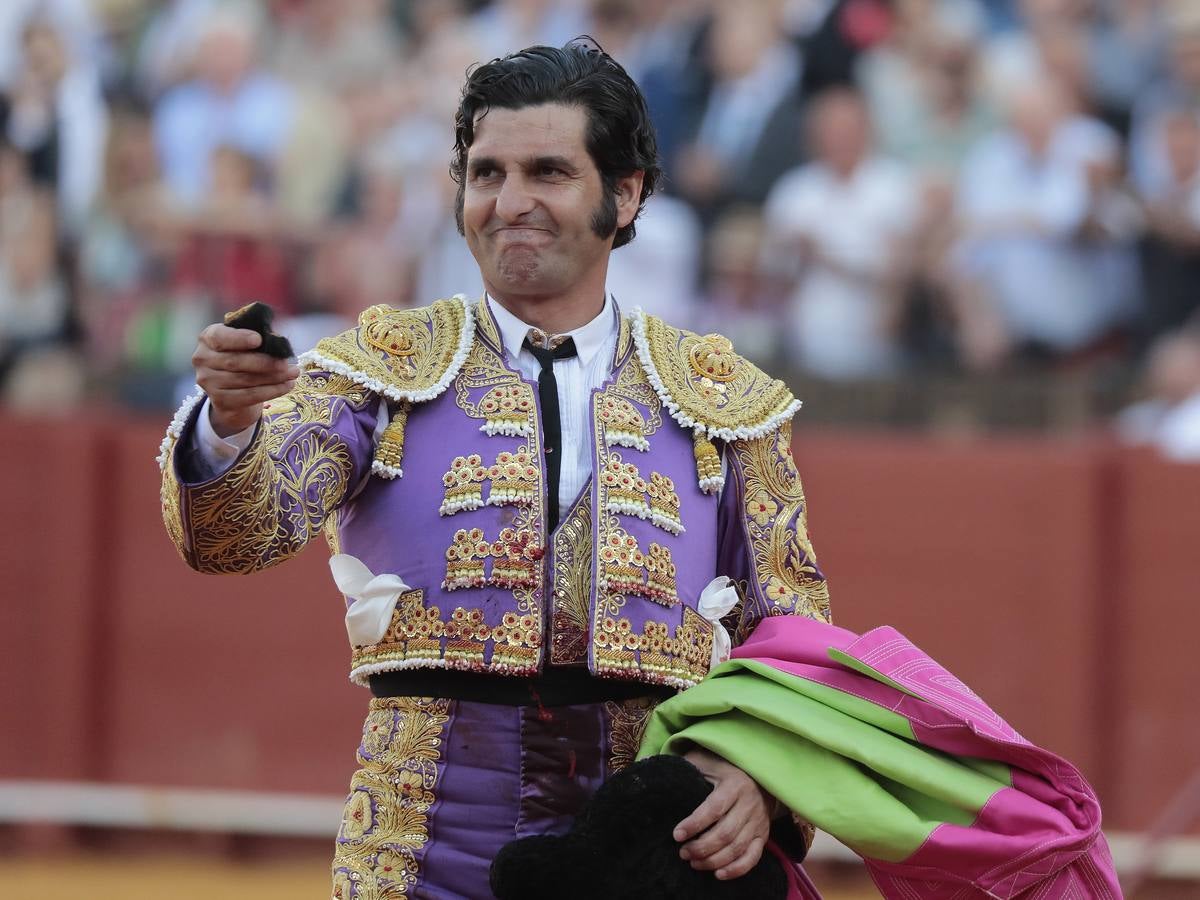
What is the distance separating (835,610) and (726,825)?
3.92 meters

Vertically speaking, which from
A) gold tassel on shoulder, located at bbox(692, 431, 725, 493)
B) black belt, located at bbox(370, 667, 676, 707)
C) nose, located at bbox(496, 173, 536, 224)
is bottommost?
black belt, located at bbox(370, 667, 676, 707)

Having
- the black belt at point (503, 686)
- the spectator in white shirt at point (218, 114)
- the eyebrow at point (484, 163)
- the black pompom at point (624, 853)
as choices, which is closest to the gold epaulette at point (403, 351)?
the eyebrow at point (484, 163)

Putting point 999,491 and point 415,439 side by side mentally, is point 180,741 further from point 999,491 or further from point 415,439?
point 415,439

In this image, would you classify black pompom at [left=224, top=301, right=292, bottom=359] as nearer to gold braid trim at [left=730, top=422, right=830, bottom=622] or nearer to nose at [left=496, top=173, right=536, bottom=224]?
nose at [left=496, top=173, right=536, bottom=224]

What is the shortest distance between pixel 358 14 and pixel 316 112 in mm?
687

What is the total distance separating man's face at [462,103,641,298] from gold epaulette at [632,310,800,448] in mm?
212

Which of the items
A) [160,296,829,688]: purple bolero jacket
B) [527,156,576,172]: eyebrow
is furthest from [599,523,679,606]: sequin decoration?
[527,156,576,172]: eyebrow

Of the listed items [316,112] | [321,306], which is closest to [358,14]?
[316,112]

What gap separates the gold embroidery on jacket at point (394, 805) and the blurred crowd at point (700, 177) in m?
4.21

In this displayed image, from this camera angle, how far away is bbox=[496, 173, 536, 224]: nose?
2434mm

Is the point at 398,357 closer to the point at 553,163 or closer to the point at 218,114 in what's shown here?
the point at 553,163

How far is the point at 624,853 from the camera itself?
7.42 ft

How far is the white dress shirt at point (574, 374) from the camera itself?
252 centimetres

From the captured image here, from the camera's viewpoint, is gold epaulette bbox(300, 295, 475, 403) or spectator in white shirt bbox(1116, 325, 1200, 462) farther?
spectator in white shirt bbox(1116, 325, 1200, 462)
